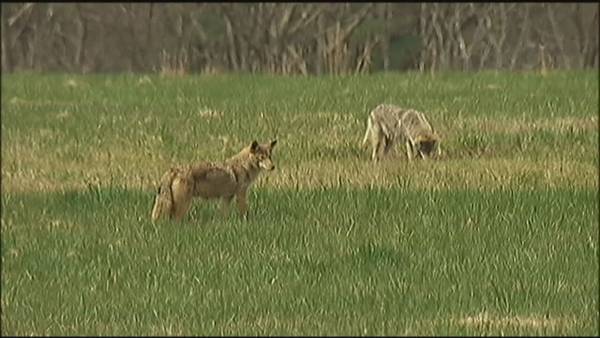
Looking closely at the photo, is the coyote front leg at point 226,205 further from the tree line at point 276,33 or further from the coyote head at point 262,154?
the tree line at point 276,33

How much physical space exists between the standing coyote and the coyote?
9.95ft

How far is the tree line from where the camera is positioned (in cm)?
5034

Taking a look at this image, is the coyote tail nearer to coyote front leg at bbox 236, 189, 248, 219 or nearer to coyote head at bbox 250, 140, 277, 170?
coyote front leg at bbox 236, 189, 248, 219

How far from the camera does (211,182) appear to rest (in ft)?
35.3

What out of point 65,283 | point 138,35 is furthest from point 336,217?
point 138,35

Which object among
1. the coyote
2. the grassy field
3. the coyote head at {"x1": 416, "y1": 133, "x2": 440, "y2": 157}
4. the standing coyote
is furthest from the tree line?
the coyote

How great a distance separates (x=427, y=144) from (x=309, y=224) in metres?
3.81

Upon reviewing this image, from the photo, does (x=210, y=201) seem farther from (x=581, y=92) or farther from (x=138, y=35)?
(x=138, y=35)

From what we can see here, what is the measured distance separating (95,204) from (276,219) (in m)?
1.66

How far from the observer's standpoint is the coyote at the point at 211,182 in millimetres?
10516

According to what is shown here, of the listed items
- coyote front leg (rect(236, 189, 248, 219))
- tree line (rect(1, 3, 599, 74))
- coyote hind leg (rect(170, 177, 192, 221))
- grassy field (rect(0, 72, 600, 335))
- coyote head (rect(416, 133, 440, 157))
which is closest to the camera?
grassy field (rect(0, 72, 600, 335))

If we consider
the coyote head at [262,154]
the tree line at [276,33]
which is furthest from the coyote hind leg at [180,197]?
the tree line at [276,33]

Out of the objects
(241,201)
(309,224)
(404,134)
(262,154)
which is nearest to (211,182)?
(241,201)

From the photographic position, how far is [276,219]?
34.9 feet
